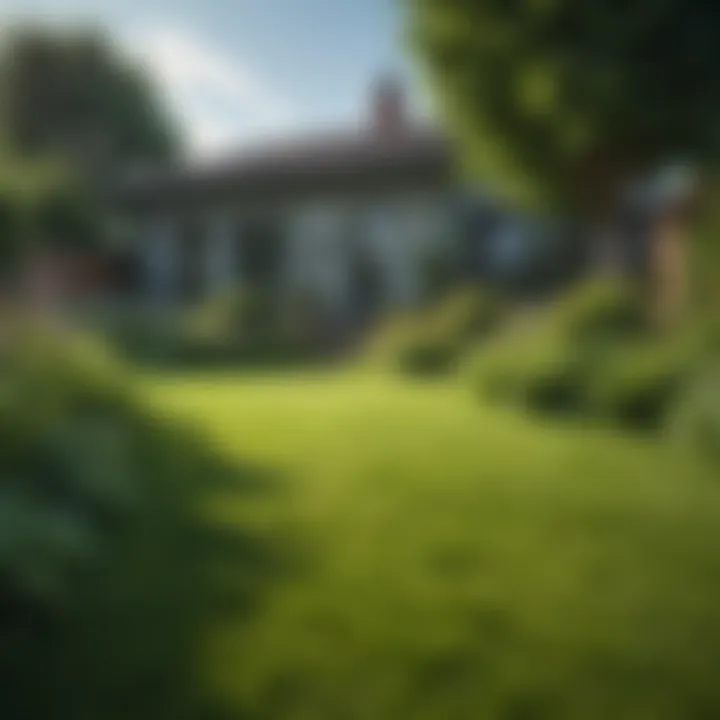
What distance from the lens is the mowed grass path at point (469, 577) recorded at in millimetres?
2221

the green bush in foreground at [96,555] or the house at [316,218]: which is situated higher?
the house at [316,218]

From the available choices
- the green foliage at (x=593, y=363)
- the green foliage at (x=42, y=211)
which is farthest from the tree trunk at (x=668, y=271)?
the green foliage at (x=42, y=211)

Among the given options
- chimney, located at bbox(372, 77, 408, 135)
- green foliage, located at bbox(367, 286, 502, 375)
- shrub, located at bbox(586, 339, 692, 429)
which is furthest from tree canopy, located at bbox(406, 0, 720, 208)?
shrub, located at bbox(586, 339, 692, 429)

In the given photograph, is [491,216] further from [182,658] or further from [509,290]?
[182,658]

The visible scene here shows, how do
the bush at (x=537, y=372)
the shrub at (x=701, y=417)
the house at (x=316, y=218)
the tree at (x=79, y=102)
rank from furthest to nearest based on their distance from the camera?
the bush at (x=537, y=372), the shrub at (x=701, y=417), the house at (x=316, y=218), the tree at (x=79, y=102)

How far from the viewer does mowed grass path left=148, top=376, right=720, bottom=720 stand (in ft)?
7.29

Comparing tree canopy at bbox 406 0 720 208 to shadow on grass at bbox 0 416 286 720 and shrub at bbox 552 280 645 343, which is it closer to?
shrub at bbox 552 280 645 343

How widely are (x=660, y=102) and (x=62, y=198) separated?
2.42 meters

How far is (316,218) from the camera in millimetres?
5258

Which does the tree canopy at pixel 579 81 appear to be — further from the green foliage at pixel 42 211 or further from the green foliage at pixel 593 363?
the green foliage at pixel 42 211

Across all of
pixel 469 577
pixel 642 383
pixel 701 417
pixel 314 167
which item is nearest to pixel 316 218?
pixel 314 167

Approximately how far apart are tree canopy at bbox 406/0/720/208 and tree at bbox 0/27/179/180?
1040mm

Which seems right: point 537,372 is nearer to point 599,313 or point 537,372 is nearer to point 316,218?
point 599,313

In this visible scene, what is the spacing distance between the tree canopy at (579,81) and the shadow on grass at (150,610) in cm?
175
